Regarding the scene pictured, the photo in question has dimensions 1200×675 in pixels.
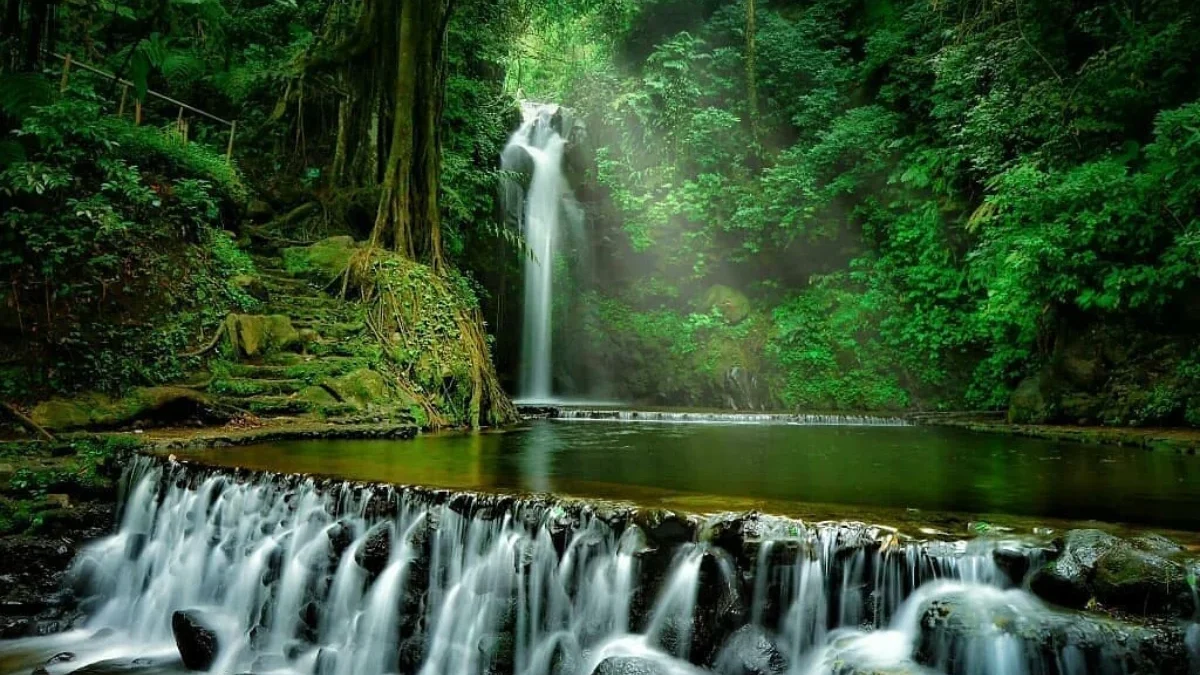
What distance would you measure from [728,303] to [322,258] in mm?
10700

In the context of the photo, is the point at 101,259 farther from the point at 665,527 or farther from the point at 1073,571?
the point at 1073,571

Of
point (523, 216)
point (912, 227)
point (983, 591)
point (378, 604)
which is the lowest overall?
point (378, 604)

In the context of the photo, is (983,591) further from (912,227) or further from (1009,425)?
(912,227)

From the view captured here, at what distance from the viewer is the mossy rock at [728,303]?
738 inches

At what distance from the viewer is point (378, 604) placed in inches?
201

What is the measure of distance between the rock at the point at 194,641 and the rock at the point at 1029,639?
4688mm

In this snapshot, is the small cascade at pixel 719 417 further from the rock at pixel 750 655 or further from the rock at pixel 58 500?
the rock at pixel 750 655

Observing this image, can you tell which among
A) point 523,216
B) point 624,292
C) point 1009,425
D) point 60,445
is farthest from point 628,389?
point 60,445

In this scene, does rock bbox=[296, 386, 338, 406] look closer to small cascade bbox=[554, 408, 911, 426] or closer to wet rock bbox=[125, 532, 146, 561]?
wet rock bbox=[125, 532, 146, 561]

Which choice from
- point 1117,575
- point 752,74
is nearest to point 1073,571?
point 1117,575

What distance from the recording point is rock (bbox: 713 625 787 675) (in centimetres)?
→ 402

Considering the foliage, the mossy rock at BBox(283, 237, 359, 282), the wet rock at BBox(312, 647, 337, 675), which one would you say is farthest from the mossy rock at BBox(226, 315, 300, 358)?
the wet rock at BBox(312, 647, 337, 675)

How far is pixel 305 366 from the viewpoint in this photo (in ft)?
32.0

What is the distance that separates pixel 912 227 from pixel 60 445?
15.6 meters
